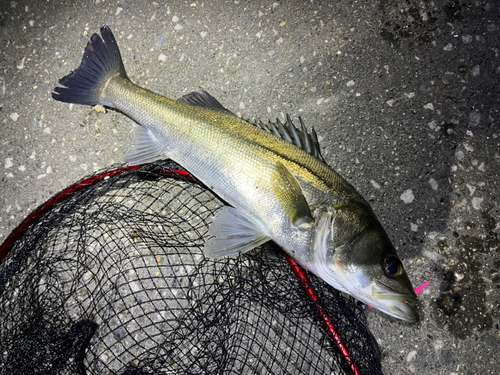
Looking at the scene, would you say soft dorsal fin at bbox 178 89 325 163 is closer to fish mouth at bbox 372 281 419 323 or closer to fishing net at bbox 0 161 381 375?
fishing net at bbox 0 161 381 375

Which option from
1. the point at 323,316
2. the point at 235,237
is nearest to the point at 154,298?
the point at 235,237

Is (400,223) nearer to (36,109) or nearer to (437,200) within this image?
(437,200)

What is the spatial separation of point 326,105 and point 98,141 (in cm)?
184

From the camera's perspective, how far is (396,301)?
1700mm

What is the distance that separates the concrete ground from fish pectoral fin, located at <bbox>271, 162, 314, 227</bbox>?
2.49ft

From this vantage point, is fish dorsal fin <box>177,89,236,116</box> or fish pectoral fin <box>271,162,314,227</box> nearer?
fish pectoral fin <box>271,162,314,227</box>

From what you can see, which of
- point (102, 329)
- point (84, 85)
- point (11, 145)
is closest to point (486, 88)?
point (84, 85)

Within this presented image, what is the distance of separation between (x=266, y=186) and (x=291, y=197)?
0.16 m

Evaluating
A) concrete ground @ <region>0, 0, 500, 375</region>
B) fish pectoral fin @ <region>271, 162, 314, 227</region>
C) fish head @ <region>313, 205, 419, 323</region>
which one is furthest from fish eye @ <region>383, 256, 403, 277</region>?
concrete ground @ <region>0, 0, 500, 375</region>

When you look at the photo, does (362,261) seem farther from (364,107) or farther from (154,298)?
(154,298)

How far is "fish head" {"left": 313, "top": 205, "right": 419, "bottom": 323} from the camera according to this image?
1717mm

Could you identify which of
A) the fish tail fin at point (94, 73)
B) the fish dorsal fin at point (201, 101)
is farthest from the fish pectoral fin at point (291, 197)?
the fish tail fin at point (94, 73)

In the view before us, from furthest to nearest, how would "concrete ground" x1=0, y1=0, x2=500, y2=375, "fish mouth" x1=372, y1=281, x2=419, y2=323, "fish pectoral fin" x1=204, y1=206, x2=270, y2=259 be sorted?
"concrete ground" x1=0, y1=0, x2=500, y2=375 < "fish pectoral fin" x1=204, y1=206, x2=270, y2=259 < "fish mouth" x1=372, y1=281, x2=419, y2=323

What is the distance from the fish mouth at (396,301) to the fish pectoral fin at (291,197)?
493 mm
